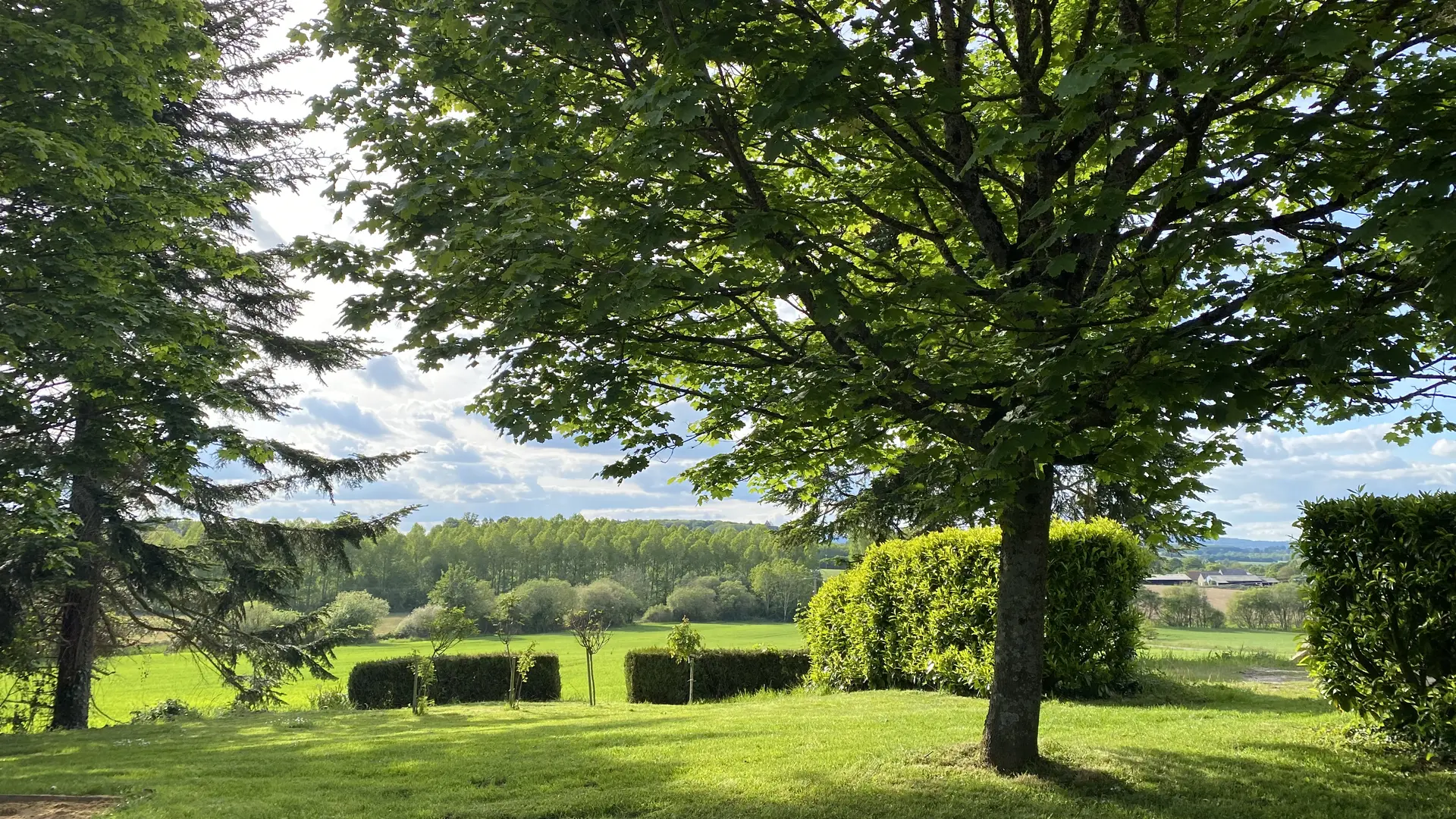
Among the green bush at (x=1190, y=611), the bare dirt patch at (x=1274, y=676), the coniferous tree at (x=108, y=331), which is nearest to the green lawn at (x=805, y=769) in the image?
the bare dirt patch at (x=1274, y=676)

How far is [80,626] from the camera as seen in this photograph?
14797 mm

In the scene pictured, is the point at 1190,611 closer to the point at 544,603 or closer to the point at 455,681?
the point at 455,681

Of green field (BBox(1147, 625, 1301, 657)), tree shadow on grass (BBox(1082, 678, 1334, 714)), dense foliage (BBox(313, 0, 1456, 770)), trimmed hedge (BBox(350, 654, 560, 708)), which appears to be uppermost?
dense foliage (BBox(313, 0, 1456, 770))

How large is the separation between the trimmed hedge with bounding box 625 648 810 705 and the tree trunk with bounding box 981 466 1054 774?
12537 mm

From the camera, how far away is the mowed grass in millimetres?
20422

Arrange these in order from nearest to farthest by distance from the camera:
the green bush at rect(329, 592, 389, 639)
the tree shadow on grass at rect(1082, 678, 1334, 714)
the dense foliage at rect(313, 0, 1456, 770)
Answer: the dense foliage at rect(313, 0, 1456, 770) < the tree shadow on grass at rect(1082, 678, 1334, 714) < the green bush at rect(329, 592, 389, 639)

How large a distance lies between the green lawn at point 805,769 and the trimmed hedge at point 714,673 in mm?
7303

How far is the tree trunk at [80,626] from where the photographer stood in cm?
1430

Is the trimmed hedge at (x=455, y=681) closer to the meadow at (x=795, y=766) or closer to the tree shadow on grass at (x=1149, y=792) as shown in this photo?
the meadow at (x=795, y=766)

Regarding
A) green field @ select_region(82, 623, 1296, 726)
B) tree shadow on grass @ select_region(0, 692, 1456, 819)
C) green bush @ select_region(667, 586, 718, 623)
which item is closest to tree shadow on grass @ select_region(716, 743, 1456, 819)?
tree shadow on grass @ select_region(0, 692, 1456, 819)

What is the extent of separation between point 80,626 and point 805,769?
15.4m

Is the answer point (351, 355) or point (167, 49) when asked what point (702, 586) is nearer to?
point (351, 355)

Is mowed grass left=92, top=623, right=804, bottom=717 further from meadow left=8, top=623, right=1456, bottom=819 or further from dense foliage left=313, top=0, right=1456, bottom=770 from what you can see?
dense foliage left=313, top=0, right=1456, bottom=770

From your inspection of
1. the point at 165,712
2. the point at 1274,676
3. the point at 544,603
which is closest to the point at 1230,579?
the point at 544,603
